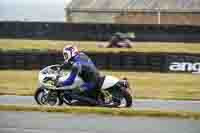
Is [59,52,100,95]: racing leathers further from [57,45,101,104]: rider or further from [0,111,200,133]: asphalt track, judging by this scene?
[0,111,200,133]: asphalt track

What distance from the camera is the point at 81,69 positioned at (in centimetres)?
1269

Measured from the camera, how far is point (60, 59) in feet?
64.5

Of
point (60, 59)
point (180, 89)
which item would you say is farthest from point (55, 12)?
point (180, 89)

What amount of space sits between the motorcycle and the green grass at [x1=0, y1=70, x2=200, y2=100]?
265 cm

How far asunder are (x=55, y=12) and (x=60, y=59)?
28.5 meters

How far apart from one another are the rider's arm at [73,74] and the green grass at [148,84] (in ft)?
9.48

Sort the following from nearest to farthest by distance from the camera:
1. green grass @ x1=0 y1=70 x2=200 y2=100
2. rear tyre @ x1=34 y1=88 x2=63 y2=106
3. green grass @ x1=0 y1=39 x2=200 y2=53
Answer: rear tyre @ x1=34 y1=88 x2=63 y2=106, green grass @ x1=0 y1=70 x2=200 y2=100, green grass @ x1=0 y1=39 x2=200 y2=53

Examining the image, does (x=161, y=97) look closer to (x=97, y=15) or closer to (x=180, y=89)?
(x=180, y=89)

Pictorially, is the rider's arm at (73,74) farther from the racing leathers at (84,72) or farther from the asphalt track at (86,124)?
the asphalt track at (86,124)

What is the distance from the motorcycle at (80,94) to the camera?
1268 centimetres

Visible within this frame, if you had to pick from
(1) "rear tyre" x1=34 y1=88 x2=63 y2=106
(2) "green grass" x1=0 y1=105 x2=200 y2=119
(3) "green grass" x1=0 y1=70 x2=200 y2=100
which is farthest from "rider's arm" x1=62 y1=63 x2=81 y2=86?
(3) "green grass" x1=0 y1=70 x2=200 y2=100

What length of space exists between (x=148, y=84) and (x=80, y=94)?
5.68m

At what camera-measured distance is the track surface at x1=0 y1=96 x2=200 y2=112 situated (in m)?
13.2

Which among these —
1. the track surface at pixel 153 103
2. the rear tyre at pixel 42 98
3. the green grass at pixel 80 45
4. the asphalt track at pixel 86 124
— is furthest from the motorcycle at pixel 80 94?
the green grass at pixel 80 45
